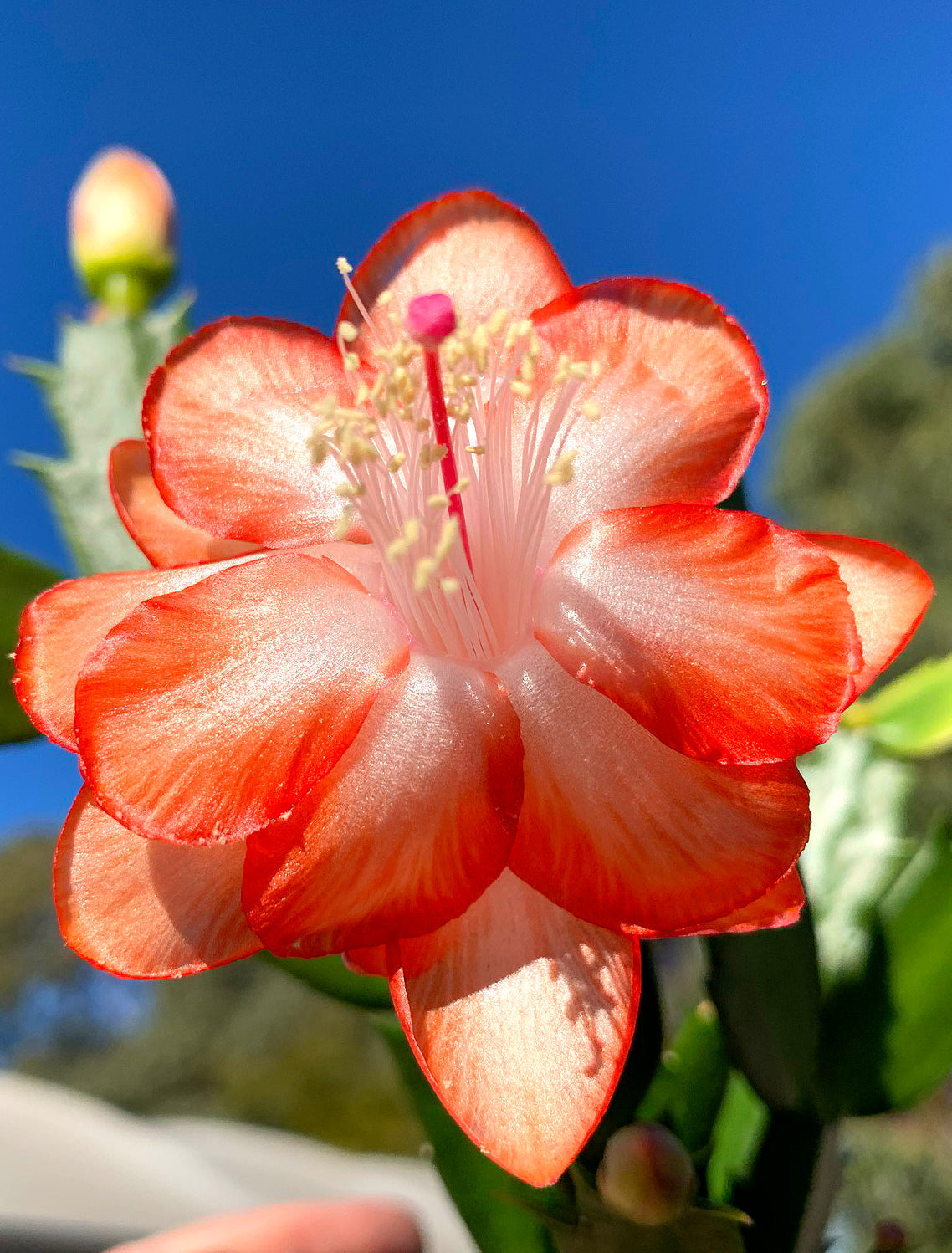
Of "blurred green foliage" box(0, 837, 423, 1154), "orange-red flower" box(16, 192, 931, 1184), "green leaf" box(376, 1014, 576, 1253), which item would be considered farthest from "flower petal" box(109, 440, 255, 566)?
"blurred green foliage" box(0, 837, 423, 1154)

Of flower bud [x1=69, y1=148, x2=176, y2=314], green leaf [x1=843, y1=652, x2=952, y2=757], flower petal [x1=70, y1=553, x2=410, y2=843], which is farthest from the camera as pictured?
flower bud [x1=69, y1=148, x2=176, y2=314]

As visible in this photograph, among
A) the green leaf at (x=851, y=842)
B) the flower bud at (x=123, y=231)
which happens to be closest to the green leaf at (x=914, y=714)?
the green leaf at (x=851, y=842)

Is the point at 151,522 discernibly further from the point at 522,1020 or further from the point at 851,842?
the point at 851,842

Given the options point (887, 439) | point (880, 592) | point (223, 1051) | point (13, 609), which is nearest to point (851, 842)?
point (880, 592)

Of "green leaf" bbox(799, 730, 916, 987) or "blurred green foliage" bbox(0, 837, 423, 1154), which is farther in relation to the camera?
"blurred green foliage" bbox(0, 837, 423, 1154)

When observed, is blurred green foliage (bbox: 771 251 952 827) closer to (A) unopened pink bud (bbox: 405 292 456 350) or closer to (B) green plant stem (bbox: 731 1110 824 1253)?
(B) green plant stem (bbox: 731 1110 824 1253)
